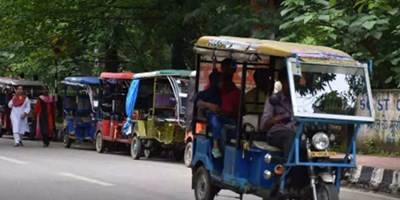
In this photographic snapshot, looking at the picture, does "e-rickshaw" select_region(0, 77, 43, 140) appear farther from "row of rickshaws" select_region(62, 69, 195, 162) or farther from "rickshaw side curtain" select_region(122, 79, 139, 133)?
"rickshaw side curtain" select_region(122, 79, 139, 133)

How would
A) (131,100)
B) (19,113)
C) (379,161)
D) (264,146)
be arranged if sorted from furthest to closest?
(19,113) → (131,100) → (379,161) → (264,146)

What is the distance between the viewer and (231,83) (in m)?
9.62

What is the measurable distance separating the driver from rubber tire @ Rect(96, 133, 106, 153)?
516 inches

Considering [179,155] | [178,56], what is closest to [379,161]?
[179,155]

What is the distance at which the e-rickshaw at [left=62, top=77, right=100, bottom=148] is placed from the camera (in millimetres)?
22188

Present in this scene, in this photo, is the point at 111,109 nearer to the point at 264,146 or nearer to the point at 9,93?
the point at 9,93

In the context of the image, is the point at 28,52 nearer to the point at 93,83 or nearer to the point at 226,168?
the point at 93,83

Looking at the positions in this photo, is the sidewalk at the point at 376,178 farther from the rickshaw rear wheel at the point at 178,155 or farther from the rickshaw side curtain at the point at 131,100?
the rickshaw side curtain at the point at 131,100

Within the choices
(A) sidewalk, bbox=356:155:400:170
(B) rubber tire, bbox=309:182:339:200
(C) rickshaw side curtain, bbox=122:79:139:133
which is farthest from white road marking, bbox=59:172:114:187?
(A) sidewalk, bbox=356:155:400:170

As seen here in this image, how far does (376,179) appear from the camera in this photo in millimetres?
13125

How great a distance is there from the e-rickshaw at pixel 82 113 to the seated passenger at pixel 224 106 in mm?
12622

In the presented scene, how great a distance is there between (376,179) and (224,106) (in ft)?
16.1

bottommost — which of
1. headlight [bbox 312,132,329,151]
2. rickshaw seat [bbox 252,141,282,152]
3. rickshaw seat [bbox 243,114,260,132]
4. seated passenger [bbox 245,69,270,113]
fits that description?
rickshaw seat [bbox 252,141,282,152]

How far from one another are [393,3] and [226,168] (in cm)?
442
